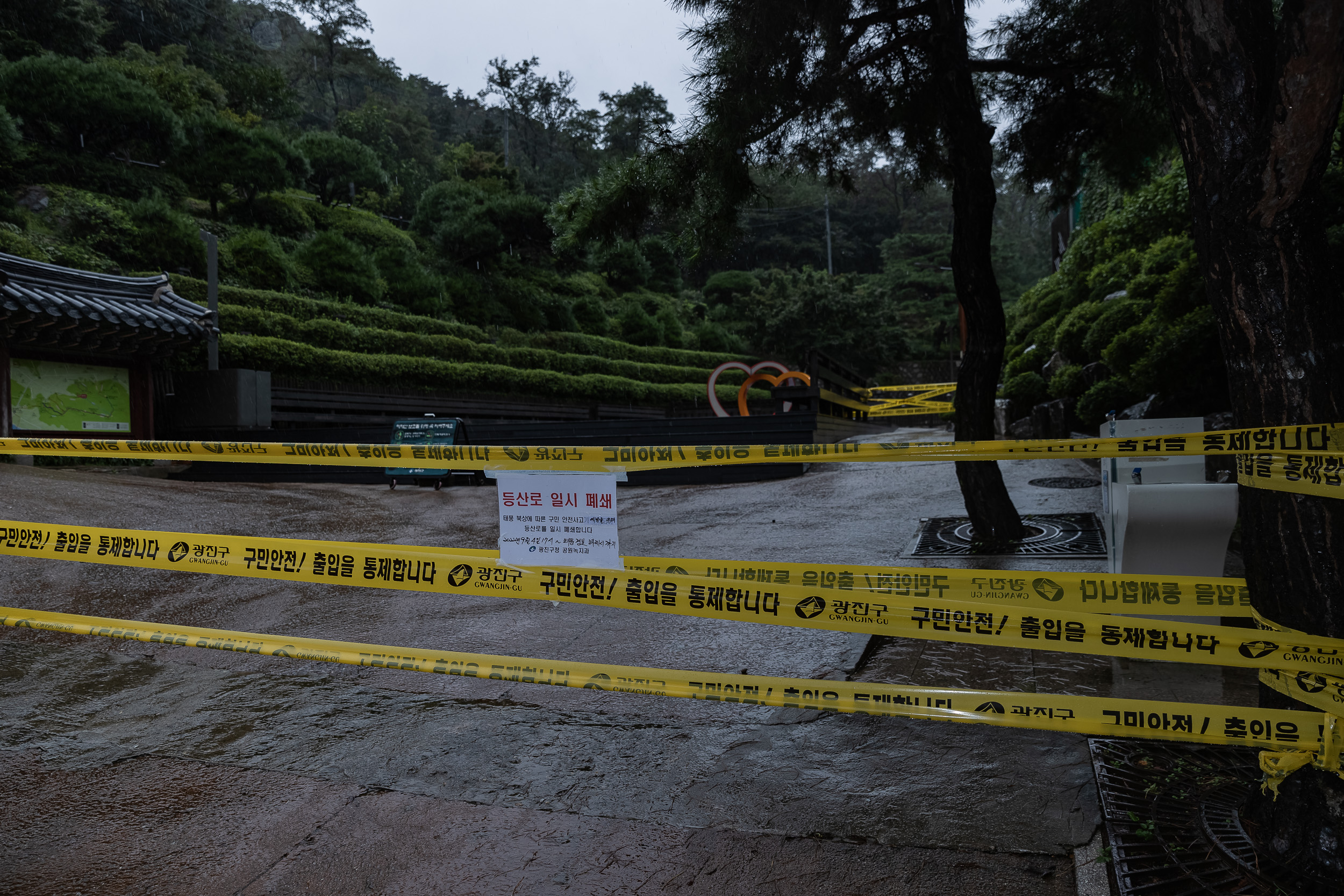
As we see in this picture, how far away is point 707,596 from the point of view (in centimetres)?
257

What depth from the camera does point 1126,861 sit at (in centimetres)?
220

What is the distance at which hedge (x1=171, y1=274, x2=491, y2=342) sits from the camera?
57.6ft

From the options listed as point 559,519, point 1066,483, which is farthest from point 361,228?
point 559,519

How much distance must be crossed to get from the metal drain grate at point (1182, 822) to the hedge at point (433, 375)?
54.5 feet

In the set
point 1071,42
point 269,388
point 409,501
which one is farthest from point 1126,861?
point 269,388

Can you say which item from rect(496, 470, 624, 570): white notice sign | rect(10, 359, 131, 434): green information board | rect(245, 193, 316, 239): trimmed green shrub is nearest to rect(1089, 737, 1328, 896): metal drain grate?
rect(496, 470, 624, 570): white notice sign

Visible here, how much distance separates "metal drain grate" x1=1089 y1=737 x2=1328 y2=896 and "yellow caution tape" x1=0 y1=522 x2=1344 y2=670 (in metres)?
0.44

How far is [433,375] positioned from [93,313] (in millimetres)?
7463

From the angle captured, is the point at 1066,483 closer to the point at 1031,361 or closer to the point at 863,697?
the point at 1031,361

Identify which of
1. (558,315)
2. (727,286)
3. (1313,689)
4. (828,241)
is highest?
(828,241)

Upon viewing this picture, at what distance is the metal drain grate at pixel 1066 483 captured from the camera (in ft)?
29.3

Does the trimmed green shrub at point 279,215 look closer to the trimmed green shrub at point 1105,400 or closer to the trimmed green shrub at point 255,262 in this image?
the trimmed green shrub at point 255,262

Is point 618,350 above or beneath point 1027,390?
above

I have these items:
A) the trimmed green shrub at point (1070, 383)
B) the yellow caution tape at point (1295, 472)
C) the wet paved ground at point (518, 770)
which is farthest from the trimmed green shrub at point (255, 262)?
the yellow caution tape at point (1295, 472)
